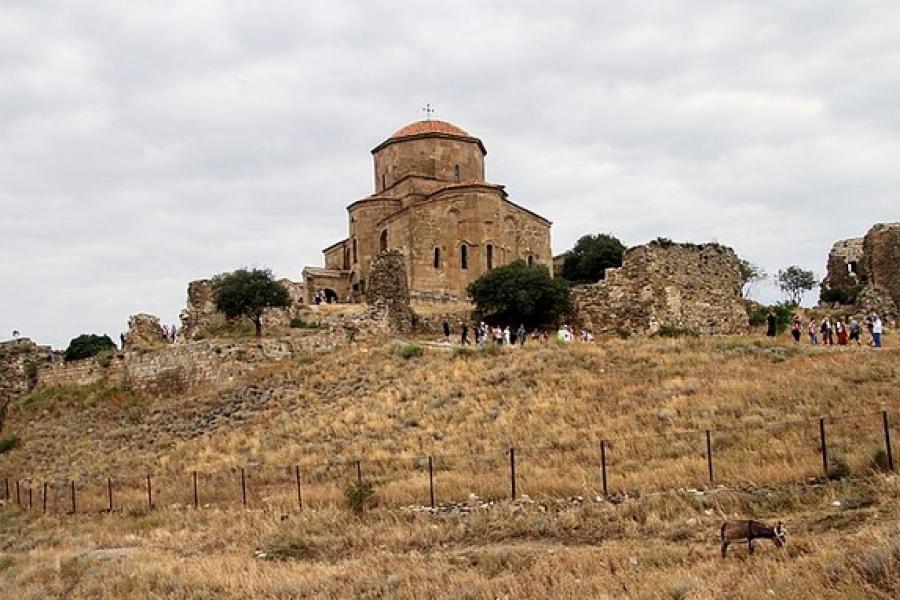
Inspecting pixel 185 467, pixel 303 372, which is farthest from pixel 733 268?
pixel 185 467

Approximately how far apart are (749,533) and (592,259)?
4152 cm

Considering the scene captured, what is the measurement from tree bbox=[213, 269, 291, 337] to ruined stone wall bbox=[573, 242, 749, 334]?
12.1 metres

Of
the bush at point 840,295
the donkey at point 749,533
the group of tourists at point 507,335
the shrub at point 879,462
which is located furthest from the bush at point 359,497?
the bush at point 840,295

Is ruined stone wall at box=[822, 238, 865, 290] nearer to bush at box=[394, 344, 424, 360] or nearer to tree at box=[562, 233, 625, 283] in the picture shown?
tree at box=[562, 233, 625, 283]

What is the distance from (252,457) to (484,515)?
31.7 ft

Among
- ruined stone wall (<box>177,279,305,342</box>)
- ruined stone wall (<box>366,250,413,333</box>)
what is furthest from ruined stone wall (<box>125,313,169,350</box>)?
ruined stone wall (<box>366,250,413,333</box>)

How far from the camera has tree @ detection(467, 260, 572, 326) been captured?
36.7 metres

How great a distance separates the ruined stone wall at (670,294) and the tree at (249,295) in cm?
1211

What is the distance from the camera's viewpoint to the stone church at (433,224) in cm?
4491

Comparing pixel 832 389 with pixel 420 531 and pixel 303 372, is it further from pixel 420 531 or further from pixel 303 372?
pixel 303 372

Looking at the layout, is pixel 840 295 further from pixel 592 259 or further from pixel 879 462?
pixel 879 462

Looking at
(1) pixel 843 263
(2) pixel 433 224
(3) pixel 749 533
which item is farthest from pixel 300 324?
(1) pixel 843 263

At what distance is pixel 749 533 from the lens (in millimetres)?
9945

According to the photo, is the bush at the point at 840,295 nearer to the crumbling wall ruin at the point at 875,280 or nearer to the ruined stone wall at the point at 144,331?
the crumbling wall ruin at the point at 875,280
